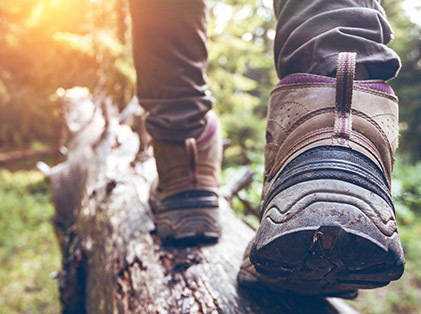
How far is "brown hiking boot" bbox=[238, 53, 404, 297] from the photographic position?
67cm

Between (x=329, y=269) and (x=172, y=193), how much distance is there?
781 mm

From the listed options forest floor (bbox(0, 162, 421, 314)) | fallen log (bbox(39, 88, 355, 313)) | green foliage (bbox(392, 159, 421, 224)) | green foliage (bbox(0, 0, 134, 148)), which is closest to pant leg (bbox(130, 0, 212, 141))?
fallen log (bbox(39, 88, 355, 313))

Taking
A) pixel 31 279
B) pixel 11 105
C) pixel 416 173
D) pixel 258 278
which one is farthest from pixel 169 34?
pixel 11 105

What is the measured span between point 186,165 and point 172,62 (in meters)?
0.41

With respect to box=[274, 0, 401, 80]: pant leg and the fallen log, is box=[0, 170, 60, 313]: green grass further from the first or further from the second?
box=[274, 0, 401, 80]: pant leg

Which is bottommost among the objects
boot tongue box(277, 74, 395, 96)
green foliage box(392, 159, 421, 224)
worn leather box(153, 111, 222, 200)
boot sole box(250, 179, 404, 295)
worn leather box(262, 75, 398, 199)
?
green foliage box(392, 159, 421, 224)

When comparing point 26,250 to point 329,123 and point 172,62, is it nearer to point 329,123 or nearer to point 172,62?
point 172,62

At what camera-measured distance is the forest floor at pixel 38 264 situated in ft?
10.6

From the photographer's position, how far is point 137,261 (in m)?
1.34

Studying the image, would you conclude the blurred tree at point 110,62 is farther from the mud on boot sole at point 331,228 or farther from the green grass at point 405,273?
the mud on boot sole at point 331,228

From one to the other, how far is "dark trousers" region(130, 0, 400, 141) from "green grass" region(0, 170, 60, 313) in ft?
9.26

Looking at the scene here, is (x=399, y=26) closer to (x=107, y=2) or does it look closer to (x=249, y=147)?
(x=249, y=147)

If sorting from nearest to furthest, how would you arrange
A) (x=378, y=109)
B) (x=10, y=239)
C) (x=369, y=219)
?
(x=369, y=219) → (x=378, y=109) → (x=10, y=239)

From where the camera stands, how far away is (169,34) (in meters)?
1.31
